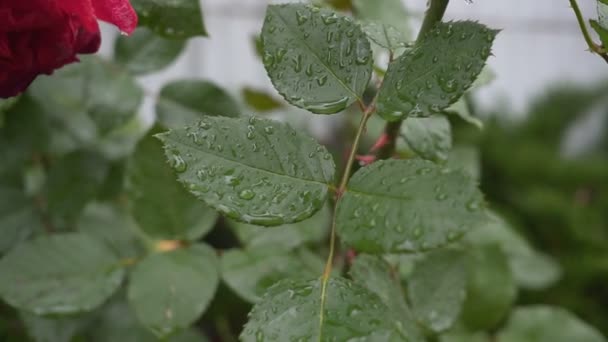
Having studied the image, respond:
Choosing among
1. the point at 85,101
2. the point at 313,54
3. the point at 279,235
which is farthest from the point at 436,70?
the point at 85,101

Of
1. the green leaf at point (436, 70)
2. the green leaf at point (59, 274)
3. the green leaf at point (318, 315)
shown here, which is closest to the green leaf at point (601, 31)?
the green leaf at point (436, 70)

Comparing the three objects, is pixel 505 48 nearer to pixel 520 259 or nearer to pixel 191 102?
pixel 520 259

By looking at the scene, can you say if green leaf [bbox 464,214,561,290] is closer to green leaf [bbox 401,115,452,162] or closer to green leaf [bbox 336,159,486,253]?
green leaf [bbox 401,115,452,162]

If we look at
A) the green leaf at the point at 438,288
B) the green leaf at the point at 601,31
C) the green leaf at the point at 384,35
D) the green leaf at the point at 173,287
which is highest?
the green leaf at the point at 601,31

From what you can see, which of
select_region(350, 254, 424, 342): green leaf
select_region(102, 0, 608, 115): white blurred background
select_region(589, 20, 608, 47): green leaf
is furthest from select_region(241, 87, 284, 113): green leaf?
select_region(102, 0, 608, 115): white blurred background

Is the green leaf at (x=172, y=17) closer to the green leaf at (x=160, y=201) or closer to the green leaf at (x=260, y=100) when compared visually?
the green leaf at (x=160, y=201)

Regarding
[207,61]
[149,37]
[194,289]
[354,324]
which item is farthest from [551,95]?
[354,324]
